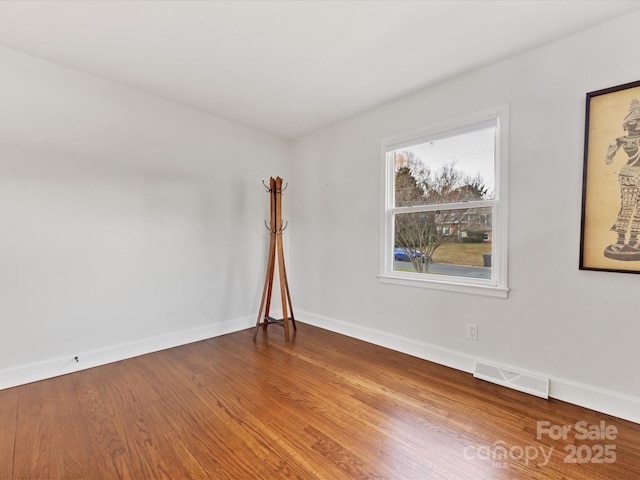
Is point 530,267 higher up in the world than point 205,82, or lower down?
lower down

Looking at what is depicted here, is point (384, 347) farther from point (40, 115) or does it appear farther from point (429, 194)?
point (40, 115)

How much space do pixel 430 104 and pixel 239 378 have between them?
2780 mm

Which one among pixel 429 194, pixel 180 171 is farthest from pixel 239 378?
pixel 429 194

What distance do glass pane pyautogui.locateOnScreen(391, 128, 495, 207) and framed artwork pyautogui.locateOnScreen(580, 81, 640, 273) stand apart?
1.97 feet

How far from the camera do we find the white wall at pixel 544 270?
1.83 meters

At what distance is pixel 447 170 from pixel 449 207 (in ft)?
1.09

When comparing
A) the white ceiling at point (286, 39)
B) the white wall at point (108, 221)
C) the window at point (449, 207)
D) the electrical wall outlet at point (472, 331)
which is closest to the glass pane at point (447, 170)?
the window at point (449, 207)

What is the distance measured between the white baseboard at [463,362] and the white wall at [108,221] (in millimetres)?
1120

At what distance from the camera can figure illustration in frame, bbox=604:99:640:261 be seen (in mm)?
1752

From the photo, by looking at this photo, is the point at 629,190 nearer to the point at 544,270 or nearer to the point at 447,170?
the point at 544,270

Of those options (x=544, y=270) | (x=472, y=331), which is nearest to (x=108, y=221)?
(x=472, y=331)

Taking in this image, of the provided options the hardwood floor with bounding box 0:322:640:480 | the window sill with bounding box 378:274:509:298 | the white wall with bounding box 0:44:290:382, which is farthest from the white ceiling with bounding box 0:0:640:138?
Answer: the hardwood floor with bounding box 0:322:640:480

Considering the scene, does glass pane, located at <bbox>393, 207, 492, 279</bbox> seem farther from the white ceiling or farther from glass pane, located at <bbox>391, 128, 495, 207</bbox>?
the white ceiling

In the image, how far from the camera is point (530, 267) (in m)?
2.14
